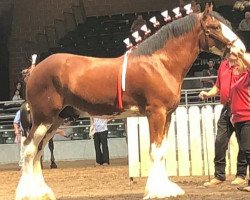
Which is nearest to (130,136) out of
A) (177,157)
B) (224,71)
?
(177,157)

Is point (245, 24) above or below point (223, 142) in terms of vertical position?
above

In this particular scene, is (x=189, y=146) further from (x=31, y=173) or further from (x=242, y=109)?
(x=31, y=173)

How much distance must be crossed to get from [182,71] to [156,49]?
1.43ft

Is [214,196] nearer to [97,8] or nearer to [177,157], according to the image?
[177,157]

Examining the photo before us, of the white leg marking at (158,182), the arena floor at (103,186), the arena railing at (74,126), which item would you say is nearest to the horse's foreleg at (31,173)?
the arena floor at (103,186)

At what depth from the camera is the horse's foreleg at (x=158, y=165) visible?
23.2 ft

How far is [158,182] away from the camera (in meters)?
7.12

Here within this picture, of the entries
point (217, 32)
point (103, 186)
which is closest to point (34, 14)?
point (103, 186)

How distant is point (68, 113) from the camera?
793 cm

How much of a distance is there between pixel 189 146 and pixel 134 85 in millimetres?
3908

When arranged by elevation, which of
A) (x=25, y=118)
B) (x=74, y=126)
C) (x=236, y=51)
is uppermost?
(x=236, y=51)

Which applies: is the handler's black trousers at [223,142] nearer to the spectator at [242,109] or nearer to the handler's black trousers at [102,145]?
the spectator at [242,109]

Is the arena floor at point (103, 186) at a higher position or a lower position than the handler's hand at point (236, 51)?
lower

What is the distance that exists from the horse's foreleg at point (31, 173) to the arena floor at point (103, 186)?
2.42ft
